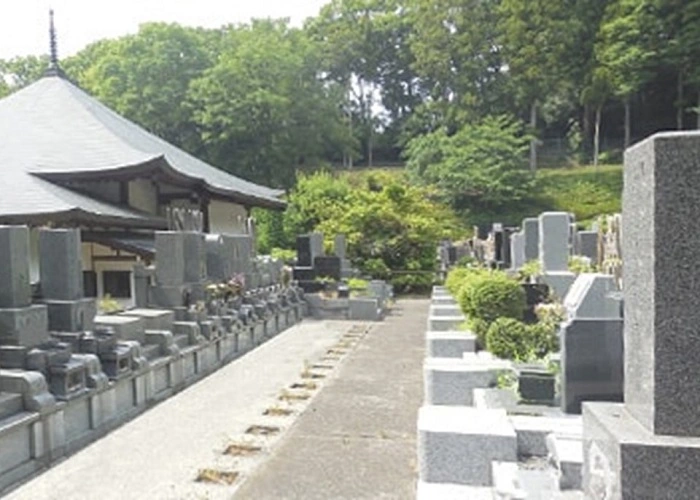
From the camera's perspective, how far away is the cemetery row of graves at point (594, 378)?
2.80 meters

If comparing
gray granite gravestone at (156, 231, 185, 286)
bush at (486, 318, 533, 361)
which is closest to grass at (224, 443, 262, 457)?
bush at (486, 318, 533, 361)

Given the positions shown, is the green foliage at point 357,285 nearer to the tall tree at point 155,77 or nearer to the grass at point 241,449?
the grass at point 241,449

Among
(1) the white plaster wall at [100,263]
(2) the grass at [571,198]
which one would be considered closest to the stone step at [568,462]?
(1) the white plaster wall at [100,263]

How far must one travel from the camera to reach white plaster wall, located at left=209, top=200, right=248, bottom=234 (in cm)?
2203

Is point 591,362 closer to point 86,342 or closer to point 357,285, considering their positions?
point 86,342

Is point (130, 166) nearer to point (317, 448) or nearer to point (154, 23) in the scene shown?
point (317, 448)

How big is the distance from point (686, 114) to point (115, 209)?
3660cm

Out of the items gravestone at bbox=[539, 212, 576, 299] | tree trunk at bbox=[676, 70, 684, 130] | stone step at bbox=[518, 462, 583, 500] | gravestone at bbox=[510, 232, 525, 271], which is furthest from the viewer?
tree trunk at bbox=[676, 70, 684, 130]

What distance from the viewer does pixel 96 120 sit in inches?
741

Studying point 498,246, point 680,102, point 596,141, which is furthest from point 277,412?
point 680,102

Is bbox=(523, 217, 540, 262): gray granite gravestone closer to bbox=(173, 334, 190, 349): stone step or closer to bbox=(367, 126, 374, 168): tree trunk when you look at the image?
bbox=(173, 334, 190, 349): stone step

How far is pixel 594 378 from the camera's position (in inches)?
200

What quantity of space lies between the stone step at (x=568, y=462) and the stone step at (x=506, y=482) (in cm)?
27

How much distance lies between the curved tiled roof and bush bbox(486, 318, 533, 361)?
945 cm
